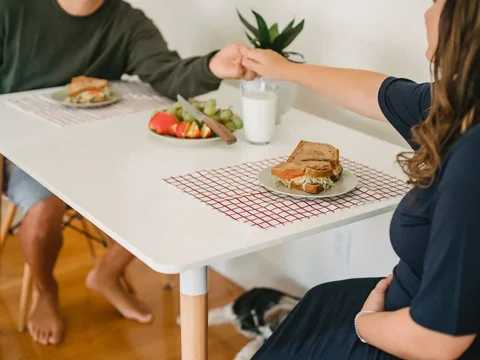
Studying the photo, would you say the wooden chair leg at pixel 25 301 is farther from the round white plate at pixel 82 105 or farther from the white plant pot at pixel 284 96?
the white plant pot at pixel 284 96

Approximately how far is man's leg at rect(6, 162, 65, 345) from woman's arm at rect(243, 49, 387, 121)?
28.6 inches

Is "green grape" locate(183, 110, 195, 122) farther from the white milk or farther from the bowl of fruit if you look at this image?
the white milk

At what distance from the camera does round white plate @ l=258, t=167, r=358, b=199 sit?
131 centimetres

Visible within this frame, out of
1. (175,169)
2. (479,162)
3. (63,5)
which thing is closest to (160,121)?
(175,169)

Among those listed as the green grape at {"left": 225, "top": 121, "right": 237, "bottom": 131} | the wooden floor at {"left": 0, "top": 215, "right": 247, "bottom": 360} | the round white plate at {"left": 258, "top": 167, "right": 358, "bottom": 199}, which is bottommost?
the wooden floor at {"left": 0, "top": 215, "right": 247, "bottom": 360}

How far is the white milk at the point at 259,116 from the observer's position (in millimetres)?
1611

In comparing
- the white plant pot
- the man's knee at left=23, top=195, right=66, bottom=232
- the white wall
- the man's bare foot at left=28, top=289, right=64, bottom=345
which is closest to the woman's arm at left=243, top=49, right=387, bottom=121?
the white plant pot

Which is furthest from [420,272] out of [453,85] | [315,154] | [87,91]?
[87,91]

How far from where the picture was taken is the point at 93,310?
2.30 metres

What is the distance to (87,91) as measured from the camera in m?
1.92

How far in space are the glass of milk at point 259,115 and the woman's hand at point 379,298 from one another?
1.78 feet

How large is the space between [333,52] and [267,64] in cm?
39

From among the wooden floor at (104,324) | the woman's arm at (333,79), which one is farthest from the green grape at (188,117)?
the wooden floor at (104,324)

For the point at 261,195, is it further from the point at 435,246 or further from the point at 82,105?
the point at 82,105
